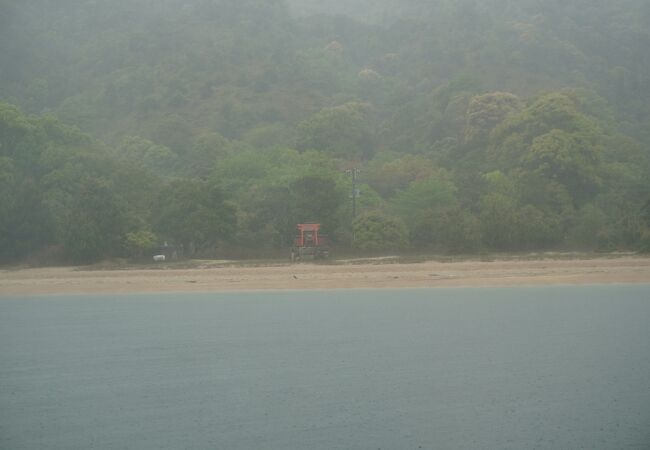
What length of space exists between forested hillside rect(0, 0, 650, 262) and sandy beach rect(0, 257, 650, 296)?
3.71 m

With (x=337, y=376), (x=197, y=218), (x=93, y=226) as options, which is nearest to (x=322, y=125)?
(x=197, y=218)

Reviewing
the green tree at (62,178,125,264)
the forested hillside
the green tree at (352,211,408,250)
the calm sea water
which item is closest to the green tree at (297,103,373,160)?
the forested hillside

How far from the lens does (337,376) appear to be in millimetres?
15867

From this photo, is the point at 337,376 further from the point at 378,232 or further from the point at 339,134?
the point at 339,134

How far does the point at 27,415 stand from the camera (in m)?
13.7

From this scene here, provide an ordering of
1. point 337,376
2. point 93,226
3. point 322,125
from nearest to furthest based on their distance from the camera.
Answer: point 337,376
point 93,226
point 322,125

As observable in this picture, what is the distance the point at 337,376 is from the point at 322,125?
64134 mm

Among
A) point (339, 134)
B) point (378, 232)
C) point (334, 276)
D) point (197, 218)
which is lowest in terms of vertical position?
point (334, 276)

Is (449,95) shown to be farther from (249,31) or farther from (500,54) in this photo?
(249,31)

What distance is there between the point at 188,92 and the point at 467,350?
283 feet

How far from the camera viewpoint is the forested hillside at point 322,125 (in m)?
40.5

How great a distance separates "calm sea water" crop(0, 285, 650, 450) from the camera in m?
12.3

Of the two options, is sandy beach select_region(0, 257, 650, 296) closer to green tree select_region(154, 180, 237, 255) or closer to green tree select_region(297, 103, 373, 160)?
green tree select_region(154, 180, 237, 255)

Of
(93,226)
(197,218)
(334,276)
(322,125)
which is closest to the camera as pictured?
(334,276)
